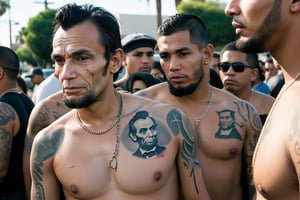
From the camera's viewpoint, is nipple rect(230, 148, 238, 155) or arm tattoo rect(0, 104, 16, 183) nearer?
nipple rect(230, 148, 238, 155)

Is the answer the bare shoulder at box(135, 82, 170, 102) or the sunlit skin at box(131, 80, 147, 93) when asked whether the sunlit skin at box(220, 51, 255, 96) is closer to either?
the sunlit skin at box(131, 80, 147, 93)

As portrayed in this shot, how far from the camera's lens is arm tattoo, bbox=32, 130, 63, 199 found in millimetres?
2443

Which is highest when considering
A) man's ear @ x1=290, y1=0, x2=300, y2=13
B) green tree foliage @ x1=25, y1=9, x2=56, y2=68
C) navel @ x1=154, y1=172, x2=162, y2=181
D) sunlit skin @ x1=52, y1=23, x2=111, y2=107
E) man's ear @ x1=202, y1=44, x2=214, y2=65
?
man's ear @ x1=290, y1=0, x2=300, y2=13

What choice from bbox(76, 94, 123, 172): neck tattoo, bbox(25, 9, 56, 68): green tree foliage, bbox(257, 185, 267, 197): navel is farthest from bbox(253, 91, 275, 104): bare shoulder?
bbox(25, 9, 56, 68): green tree foliage

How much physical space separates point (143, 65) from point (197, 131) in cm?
195

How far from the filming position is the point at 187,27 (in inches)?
126

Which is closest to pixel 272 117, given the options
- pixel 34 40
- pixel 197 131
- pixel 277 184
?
pixel 277 184

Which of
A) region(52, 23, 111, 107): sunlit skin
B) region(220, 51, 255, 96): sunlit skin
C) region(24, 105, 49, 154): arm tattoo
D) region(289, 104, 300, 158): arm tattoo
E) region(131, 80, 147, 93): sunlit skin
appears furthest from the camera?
region(220, 51, 255, 96): sunlit skin

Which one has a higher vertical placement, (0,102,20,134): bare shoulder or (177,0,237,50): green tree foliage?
(0,102,20,134): bare shoulder

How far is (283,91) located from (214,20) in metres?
29.6

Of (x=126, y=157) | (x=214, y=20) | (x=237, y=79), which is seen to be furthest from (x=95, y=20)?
(x=214, y=20)

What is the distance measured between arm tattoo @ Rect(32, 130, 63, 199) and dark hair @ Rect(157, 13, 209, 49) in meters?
1.13

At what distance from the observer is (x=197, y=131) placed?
3.05 m

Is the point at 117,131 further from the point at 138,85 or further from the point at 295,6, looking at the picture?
the point at 138,85
